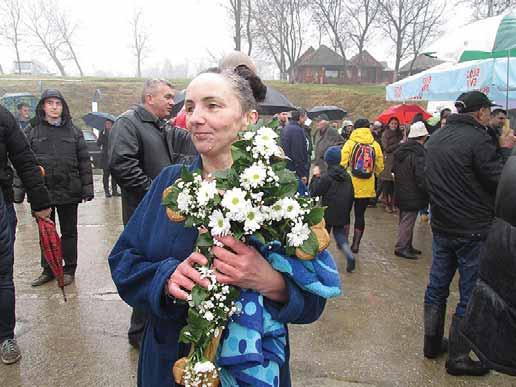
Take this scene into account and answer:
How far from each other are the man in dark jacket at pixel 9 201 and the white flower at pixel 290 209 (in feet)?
8.78

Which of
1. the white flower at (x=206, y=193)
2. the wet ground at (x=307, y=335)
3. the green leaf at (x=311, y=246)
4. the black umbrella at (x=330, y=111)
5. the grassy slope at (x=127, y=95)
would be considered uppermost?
the grassy slope at (x=127, y=95)

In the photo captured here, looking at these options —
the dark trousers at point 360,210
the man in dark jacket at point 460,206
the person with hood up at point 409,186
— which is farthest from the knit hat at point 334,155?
the man in dark jacket at point 460,206

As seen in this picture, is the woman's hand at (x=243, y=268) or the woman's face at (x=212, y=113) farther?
the woman's face at (x=212, y=113)

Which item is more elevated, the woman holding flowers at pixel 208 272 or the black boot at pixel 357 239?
the woman holding flowers at pixel 208 272

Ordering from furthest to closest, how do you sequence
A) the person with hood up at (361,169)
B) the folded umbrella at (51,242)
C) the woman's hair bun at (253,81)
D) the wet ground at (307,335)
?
1. the person with hood up at (361,169)
2. the folded umbrella at (51,242)
3. the wet ground at (307,335)
4. the woman's hair bun at (253,81)

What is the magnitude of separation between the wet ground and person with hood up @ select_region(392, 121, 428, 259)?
15.6 inches

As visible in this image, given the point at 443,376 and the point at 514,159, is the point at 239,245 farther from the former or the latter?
the point at 443,376

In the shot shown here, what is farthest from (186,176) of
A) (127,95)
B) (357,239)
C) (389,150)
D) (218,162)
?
(127,95)

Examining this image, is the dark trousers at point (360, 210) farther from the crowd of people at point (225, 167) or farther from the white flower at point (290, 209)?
the white flower at point (290, 209)

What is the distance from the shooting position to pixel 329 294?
1378 mm

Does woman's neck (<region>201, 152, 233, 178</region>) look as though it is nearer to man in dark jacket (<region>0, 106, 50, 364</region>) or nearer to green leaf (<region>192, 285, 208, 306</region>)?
green leaf (<region>192, 285, 208, 306</region>)

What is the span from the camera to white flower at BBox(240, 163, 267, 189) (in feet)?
4.16

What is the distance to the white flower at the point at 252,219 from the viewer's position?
4.11ft

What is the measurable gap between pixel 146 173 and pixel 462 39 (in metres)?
3.63
